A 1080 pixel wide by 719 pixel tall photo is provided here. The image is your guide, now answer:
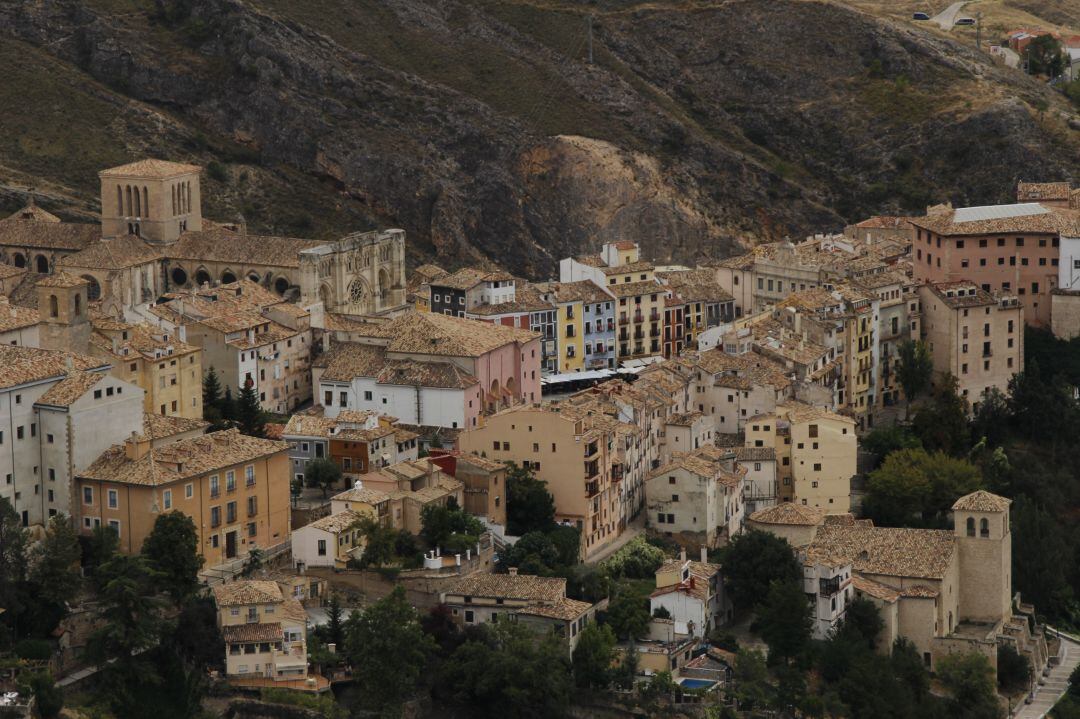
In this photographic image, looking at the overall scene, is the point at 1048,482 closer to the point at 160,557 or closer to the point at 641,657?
the point at 641,657

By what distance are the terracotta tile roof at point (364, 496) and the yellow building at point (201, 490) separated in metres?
2.15

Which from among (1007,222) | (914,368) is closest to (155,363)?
(914,368)

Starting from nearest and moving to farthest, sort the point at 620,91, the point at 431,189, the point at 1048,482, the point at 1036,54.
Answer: the point at 1048,482, the point at 431,189, the point at 620,91, the point at 1036,54

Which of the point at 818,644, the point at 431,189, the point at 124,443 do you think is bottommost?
the point at 818,644

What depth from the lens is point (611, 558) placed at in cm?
10244

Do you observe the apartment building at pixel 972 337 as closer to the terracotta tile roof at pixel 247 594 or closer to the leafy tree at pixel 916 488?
the leafy tree at pixel 916 488

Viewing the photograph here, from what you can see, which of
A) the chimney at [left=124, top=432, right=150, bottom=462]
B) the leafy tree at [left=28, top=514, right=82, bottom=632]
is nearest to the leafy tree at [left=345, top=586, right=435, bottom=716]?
the leafy tree at [left=28, top=514, right=82, bottom=632]

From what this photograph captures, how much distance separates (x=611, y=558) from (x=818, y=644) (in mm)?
9297

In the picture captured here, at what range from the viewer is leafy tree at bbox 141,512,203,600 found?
90812 mm

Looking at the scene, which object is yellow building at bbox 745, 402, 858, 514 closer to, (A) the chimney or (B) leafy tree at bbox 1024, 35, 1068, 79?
(A) the chimney

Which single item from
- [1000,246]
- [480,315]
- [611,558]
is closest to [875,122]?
[1000,246]

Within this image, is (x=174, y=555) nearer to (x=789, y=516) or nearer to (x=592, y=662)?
(x=592, y=662)

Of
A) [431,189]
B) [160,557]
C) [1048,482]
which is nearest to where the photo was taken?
[160,557]

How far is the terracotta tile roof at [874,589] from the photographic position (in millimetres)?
99500
